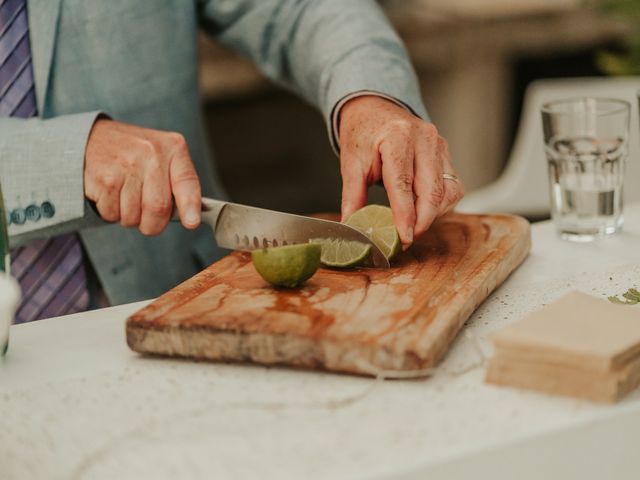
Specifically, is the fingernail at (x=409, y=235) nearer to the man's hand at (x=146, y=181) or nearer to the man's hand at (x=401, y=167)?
the man's hand at (x=401, y=167)

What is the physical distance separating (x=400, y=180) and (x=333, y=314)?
0.27 m

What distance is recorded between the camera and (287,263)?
1.00 m

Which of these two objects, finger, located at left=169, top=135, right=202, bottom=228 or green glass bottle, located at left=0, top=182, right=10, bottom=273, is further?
finger, located at left=169, top=135, right=202, bottom=228

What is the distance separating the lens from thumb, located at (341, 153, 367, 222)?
1.24 meters

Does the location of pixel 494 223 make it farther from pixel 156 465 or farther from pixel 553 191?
pixel 156 465

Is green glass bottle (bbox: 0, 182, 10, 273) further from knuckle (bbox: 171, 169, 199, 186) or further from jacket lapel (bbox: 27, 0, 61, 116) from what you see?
jacket lapel (bbox: 27, 0, 61, 116)

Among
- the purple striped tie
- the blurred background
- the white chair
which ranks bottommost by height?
the blurred background

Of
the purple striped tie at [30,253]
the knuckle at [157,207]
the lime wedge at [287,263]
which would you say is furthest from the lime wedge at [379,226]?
the purple striped tie at [30,253]

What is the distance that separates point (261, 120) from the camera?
4348 mm

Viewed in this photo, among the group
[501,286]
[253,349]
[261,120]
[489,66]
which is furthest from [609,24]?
[253,349]

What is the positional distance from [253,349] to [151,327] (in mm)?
115

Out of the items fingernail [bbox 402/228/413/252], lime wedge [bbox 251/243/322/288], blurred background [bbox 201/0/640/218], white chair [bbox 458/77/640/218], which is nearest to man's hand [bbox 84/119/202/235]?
lime wedge [bbox 251/243/322/288]

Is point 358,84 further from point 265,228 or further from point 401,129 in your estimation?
point 265,228

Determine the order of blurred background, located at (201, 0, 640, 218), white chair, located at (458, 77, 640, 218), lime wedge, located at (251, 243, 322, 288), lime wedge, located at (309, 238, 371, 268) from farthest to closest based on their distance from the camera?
1. blurred background, located at (201, 0, 640, 218)
2. white chair, located at (458, 77, 640, 218)
3. lime wedge, located at (309, 238, 371, 268)
4. lime wedge, located at (251, 243, 322, 288)
